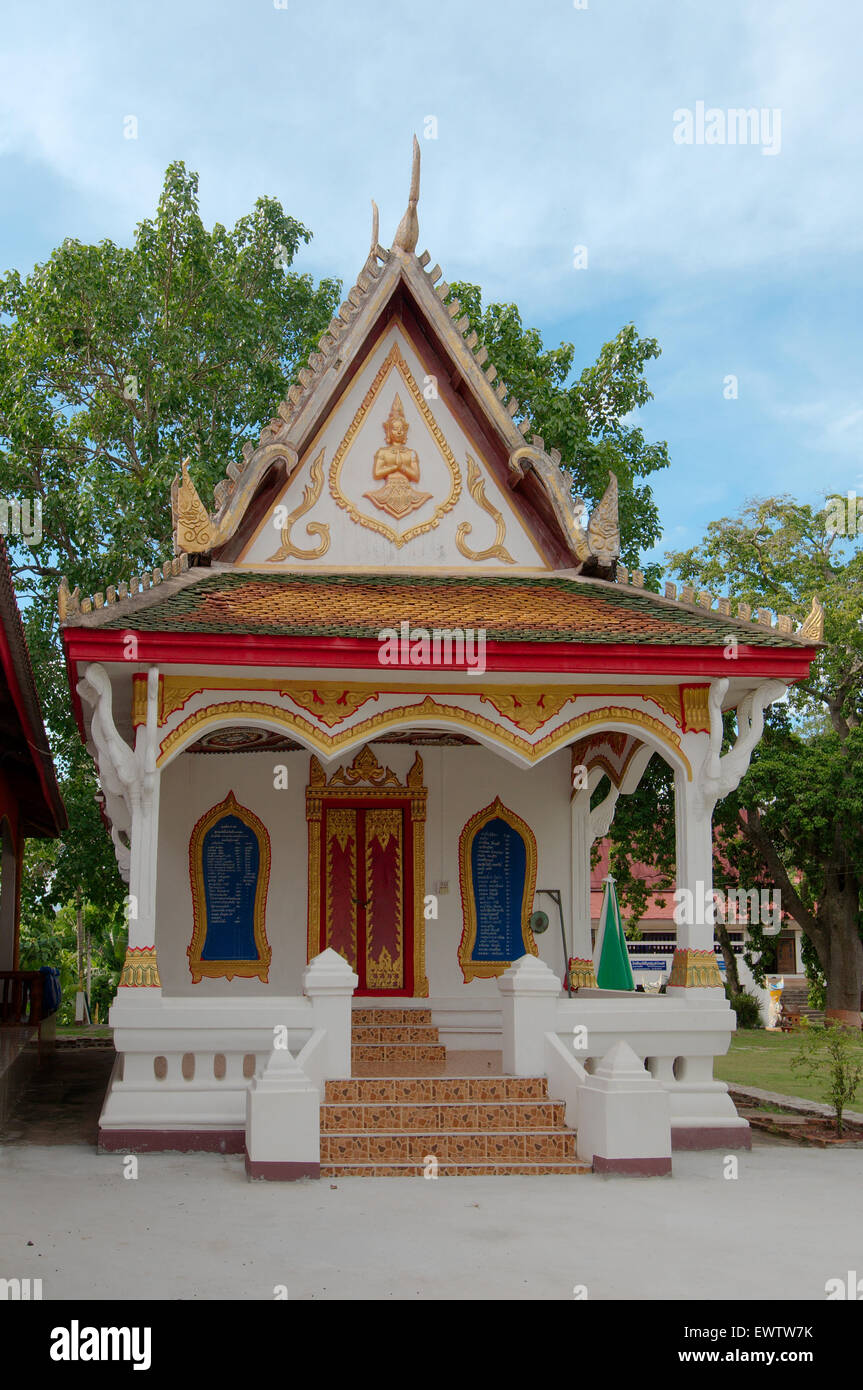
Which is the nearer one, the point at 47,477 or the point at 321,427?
the point at 321,427

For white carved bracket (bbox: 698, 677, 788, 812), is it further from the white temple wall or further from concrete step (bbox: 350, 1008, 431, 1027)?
concrete step (bbox: 350, 1008, 431, 1027)

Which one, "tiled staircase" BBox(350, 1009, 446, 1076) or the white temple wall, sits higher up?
the white temple wall

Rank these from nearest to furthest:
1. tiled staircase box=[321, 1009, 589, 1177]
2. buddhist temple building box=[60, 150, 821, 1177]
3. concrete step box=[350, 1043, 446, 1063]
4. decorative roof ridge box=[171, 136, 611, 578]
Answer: tiled staircase box=[321, 1009, 589, 1177] → buddhist temple building box=[60, 150, 821, 1177] → concrete step box=[350, 1043, 446, 1063] → decorative roof ridge box=[171, 136, 611, 578]

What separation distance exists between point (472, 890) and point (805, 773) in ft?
52.8

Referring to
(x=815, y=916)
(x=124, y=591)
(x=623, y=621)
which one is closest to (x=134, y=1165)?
(x=124, y=591)

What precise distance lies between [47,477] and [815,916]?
1916 cm

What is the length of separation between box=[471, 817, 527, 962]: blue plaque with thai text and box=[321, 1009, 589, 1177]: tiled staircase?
8.01ft

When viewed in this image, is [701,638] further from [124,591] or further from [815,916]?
[815,916]

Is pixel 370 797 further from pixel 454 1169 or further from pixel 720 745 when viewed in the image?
pixel 454 1169

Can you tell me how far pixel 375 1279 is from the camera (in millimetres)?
5820

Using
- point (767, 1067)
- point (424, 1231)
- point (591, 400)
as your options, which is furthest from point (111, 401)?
point (424, 1231)

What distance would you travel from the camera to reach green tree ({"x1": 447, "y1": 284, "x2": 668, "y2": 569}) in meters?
20.9

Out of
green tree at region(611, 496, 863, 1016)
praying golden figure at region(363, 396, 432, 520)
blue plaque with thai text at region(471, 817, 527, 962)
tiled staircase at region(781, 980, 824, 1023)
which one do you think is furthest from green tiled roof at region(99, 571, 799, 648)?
tiled staircase at region(781, 980, 824, 1023)

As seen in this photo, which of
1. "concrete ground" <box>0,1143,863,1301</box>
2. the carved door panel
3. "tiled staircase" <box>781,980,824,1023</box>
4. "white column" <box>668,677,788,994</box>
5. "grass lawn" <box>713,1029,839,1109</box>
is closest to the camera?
"concrete ground" <box>0,1143,863,1301</box>
